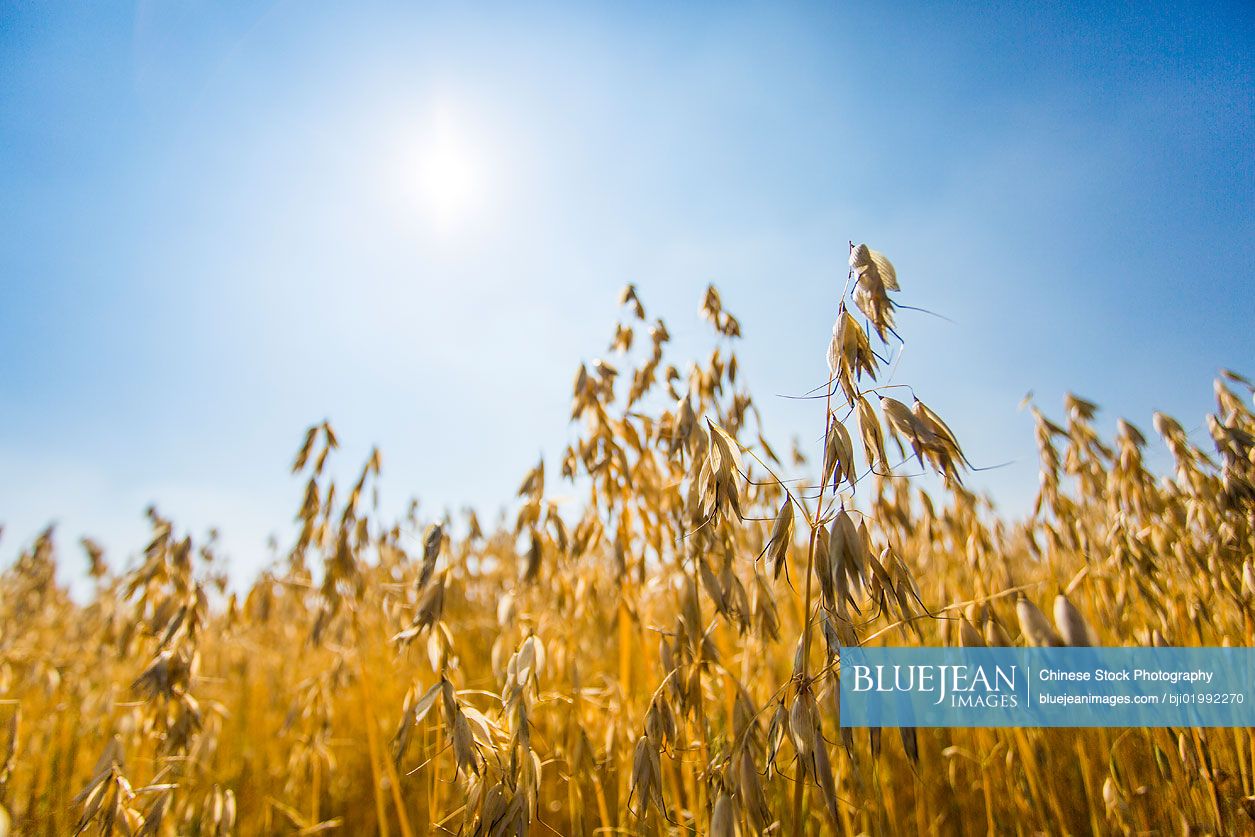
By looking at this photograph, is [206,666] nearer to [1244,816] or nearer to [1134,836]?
[1134,836]

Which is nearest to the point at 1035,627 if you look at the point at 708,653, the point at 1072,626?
the point at 1072,626

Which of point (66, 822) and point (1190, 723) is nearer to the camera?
point (1190, 723)

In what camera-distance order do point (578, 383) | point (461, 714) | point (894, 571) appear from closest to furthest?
point (894, 571)
point (461, 714)
point (578, 383)

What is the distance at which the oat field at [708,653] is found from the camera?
93cm

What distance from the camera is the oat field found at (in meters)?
0.93

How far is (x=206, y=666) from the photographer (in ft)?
13.3

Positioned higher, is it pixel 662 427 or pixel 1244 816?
pixel 662 427

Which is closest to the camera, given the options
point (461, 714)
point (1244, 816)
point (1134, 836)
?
point (461, 714)

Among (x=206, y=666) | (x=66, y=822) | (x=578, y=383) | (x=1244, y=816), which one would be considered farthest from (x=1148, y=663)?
(x=206, y=666)

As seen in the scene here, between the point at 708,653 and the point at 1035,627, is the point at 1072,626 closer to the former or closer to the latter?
the point at 1035,627

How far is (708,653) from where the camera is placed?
52.5 inches

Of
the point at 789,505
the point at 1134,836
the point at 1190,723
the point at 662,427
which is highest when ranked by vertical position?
the point at 662,427

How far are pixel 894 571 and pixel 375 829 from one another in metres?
2.48

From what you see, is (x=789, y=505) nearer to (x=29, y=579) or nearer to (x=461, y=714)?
(x=461, y=714)
